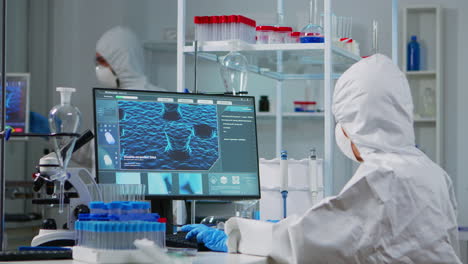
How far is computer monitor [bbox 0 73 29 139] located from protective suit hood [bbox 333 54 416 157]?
413cm

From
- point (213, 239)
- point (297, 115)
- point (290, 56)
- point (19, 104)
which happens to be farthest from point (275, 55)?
point (19, 104)

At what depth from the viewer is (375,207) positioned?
6.10 feet

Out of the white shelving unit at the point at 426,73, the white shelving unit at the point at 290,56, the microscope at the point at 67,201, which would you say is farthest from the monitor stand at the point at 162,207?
the white shelving unit at the point at 426,73

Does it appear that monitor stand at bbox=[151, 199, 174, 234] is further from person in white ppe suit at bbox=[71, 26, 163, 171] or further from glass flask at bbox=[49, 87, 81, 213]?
person in white ppe suit at bbox=[71, 26, 163, 171]

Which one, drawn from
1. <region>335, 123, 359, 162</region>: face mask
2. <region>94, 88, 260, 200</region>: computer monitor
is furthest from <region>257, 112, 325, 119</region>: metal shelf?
<region>335, 123, 359, 162</region>: face mask

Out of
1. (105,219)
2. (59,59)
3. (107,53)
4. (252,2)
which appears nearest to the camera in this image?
(105,219)

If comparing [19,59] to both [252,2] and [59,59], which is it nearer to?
[59,59]

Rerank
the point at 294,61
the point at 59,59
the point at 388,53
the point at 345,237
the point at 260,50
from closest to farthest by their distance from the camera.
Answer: the point at 345,237 < the point at 260,50 < the point at 294,61 < the point at 388,53 < the point at 59,59

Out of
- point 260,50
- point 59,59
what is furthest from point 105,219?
point 59,59

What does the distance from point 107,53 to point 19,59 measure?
2060 mm

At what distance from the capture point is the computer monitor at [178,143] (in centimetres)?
214

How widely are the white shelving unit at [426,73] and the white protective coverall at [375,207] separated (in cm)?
353

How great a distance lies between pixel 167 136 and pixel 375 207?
0.71m

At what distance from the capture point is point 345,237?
1.84 meters
